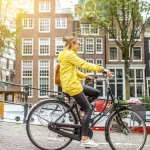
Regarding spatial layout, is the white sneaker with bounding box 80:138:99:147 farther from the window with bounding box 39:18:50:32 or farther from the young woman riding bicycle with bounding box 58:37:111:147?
the window with bounding box 39:18:50:32

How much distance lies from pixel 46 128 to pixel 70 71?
33.4 inches

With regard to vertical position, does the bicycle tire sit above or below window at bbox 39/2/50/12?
below

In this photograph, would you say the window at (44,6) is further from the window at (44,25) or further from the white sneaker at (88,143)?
the white sneaker at (88,143)

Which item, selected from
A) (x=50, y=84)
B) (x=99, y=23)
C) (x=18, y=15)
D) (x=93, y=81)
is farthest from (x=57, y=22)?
(x=93, y=81)

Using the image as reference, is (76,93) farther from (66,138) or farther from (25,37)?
(25,37)

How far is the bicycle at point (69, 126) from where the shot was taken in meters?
4.09

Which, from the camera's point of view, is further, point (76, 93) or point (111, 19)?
point (111, 19)

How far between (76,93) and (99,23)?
15072 mm

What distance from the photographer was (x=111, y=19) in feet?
60.5

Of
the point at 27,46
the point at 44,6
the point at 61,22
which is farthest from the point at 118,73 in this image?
the point at 44,6

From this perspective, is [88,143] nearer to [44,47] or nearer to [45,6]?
[44,47]

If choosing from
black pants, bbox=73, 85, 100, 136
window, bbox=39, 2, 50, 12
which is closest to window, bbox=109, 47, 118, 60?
window, bbox=39, 2, 50, 12

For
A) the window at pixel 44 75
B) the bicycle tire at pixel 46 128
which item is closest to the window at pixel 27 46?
the window at pixel 44 75

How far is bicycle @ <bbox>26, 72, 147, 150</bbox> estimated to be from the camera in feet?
13.4
